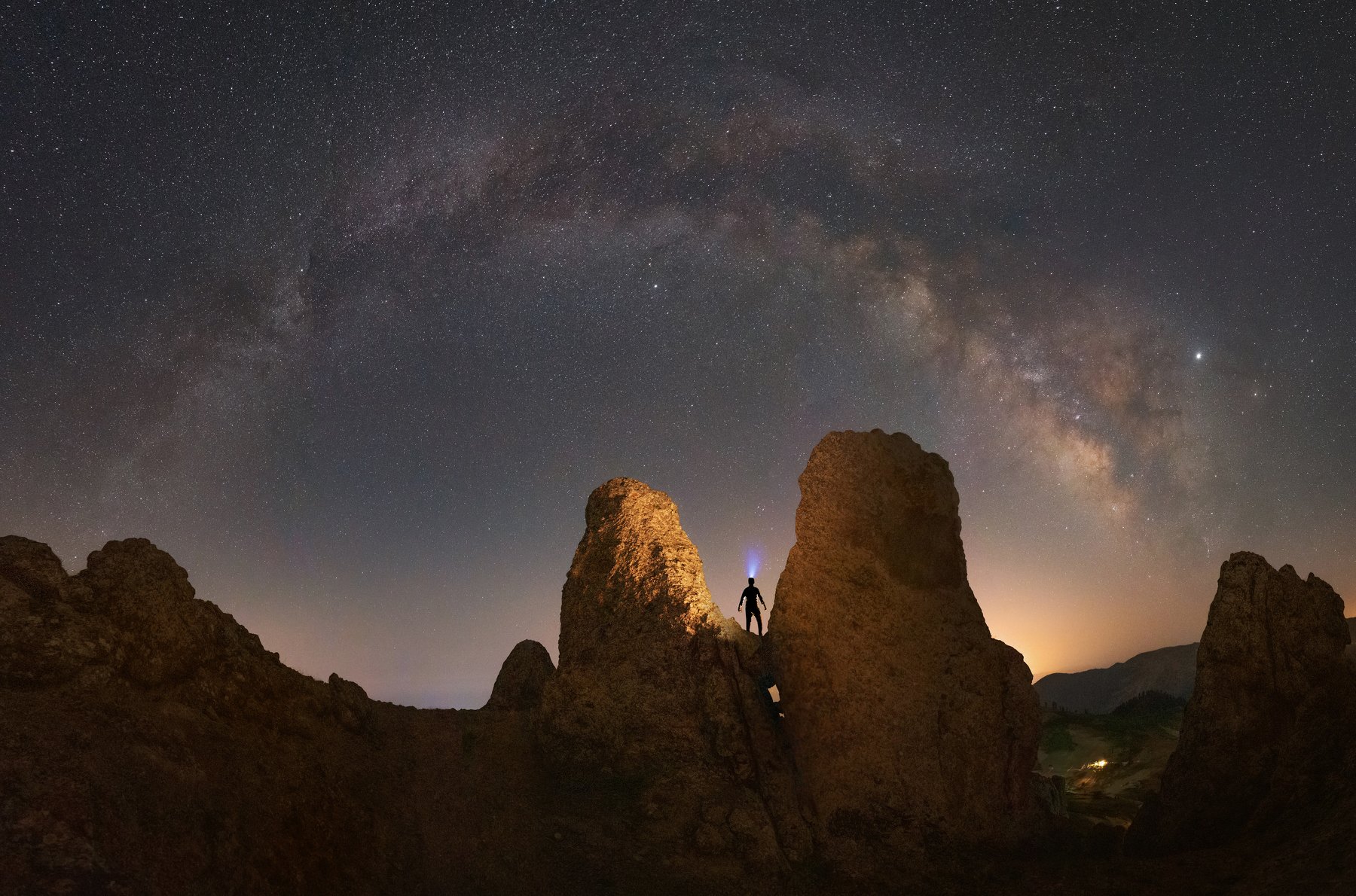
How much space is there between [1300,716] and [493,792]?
24.2m

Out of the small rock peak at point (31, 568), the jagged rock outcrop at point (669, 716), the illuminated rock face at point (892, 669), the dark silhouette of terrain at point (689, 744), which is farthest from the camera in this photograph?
the illuminated rock face at point (892, 669)

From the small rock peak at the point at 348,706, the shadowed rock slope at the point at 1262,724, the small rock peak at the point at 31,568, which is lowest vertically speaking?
the shadowed rock slope at the point at 1262,724

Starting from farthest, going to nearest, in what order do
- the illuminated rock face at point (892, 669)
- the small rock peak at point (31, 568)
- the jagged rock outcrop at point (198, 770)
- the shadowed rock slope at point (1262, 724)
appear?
the illuminated rock face at point (892, 669) < the shadowed rock slope at point (1262, 724) < the small rock peak at point (31, 568) < the jagged rock outcrop at point (198, 770)

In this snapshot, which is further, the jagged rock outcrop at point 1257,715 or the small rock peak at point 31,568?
the jagged rock outcrop at point 1257,715

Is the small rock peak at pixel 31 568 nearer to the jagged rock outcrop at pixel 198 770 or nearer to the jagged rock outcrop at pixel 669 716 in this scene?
the jagged rock outcrop at pixel 198 770

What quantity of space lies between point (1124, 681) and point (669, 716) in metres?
109

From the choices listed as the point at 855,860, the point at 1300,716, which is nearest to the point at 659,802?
the point at 855,860

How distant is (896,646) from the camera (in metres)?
24.1

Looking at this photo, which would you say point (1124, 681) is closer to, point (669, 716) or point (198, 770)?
point (669, 716)

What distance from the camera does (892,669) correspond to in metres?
23.8

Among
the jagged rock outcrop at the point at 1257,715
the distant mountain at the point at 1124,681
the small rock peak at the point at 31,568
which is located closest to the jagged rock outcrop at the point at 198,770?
the small rock peak at the point at 31,568

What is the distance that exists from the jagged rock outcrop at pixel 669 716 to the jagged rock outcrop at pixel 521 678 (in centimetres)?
705

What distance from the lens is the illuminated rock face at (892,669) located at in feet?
73.0

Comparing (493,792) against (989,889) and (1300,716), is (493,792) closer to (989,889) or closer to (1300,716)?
(989,889)
